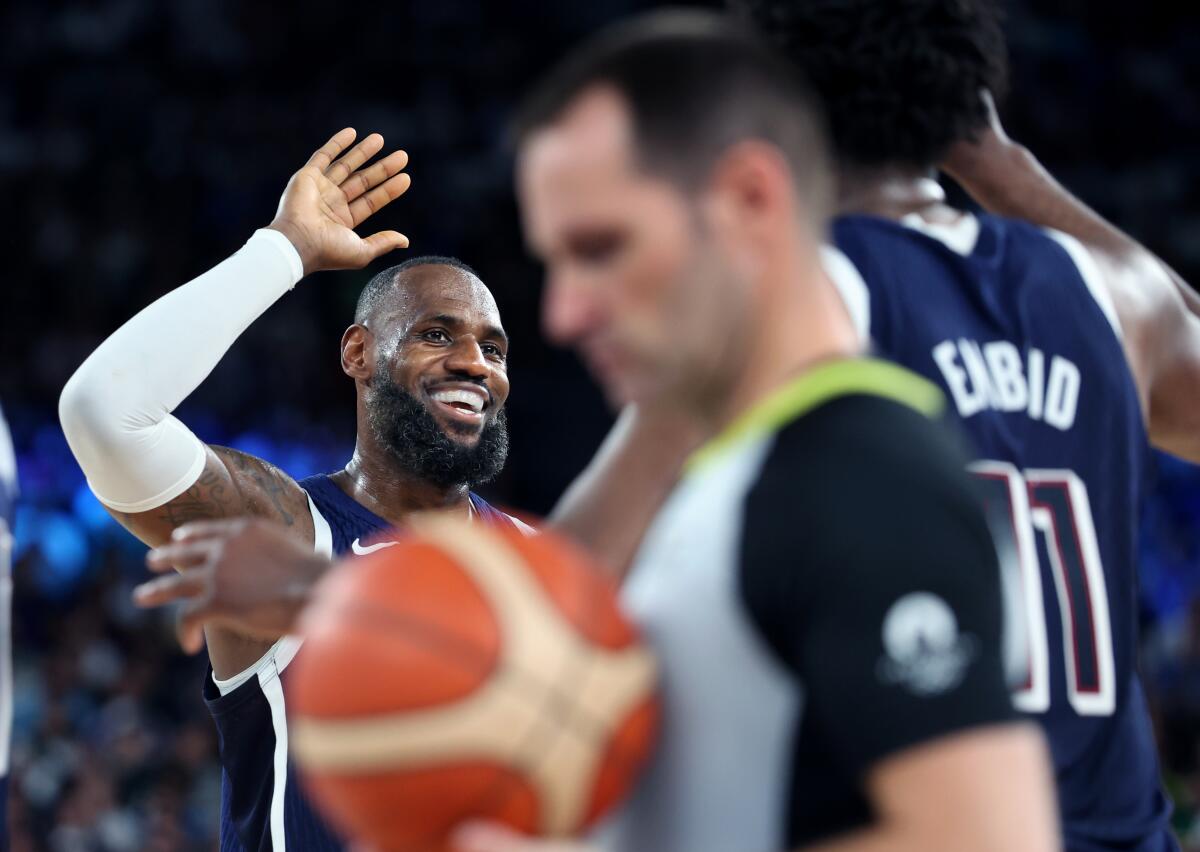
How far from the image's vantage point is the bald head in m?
4.47

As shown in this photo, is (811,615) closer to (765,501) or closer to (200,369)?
(765,501)

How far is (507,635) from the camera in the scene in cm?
170

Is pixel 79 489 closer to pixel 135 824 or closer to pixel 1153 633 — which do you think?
pixel 135 824

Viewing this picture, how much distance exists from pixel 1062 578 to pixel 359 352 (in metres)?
2.72

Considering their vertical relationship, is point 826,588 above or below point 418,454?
above

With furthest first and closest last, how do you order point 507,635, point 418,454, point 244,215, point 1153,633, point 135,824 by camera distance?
point 244,215 → point 1153,633 → point 135,824 → point 418,454 → point 507,635

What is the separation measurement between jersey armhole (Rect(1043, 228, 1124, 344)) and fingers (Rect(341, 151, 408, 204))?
1.96 metres

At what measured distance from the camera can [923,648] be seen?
5.11ft

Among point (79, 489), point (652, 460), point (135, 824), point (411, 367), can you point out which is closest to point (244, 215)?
point (79, 489)

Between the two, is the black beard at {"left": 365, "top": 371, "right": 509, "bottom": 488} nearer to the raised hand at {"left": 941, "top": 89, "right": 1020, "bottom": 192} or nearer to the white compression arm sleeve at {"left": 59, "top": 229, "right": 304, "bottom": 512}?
the white compression arm sleeve at {"left": 59, "top": 229, "right": 304, "bottom": 512}

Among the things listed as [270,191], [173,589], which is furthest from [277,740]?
[270,191]

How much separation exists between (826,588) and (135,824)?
33.5 feet

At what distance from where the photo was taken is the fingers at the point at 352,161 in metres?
3.96

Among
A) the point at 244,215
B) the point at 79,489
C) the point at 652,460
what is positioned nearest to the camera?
the point at 652,460
